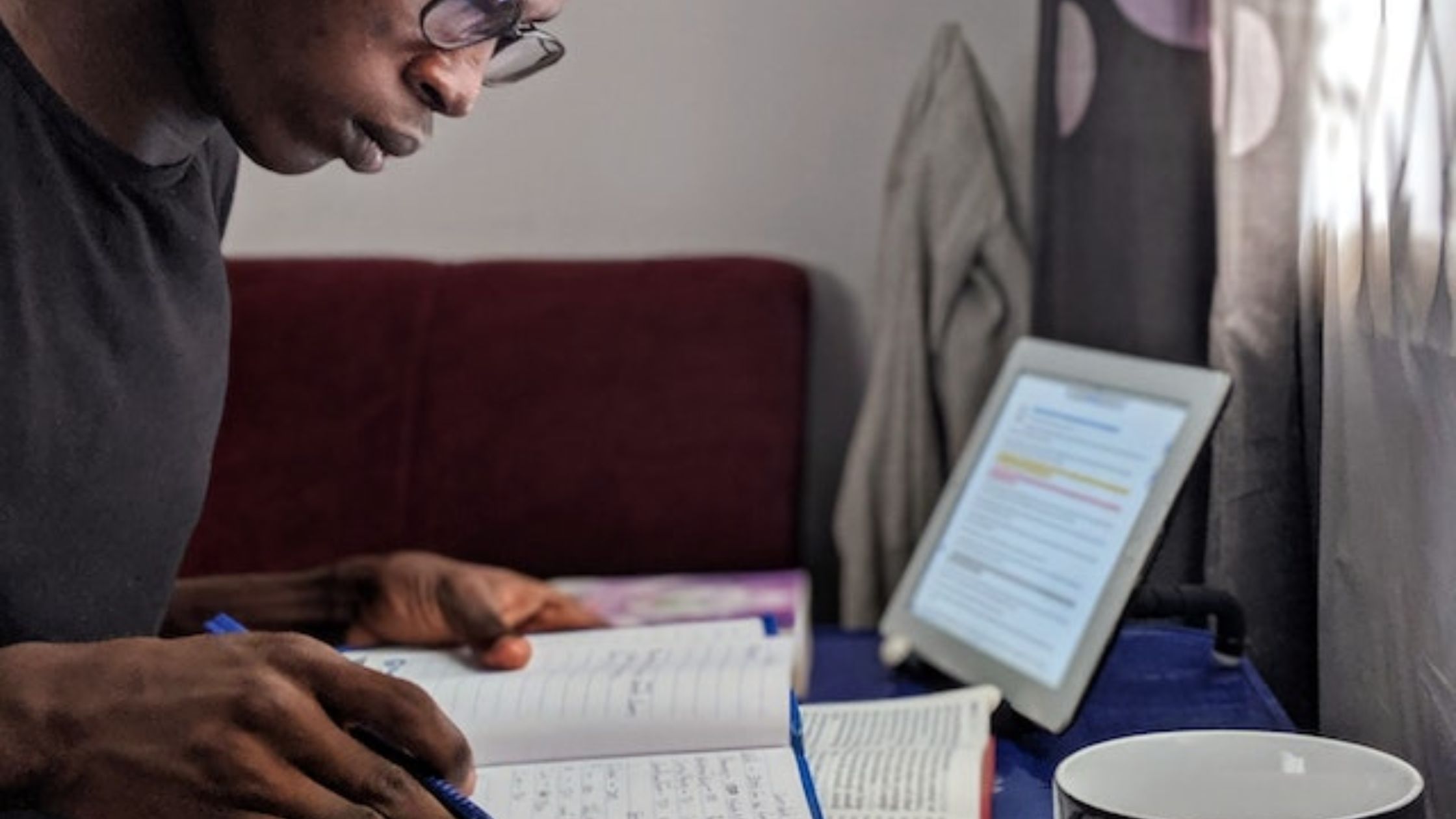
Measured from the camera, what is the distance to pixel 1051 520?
1.36 meters

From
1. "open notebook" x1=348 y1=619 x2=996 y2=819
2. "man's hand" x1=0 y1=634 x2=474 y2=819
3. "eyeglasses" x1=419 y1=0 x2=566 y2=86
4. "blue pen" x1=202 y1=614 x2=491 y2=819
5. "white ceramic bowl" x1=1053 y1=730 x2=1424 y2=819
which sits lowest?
"open notebook" x1=348 y1=619 x2=996 y2=819

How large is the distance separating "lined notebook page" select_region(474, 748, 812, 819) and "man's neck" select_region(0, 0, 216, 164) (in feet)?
1.33

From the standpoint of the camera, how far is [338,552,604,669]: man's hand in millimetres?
1277

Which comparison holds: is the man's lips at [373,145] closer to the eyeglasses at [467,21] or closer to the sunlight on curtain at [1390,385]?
the eyeglasses at [467,21]

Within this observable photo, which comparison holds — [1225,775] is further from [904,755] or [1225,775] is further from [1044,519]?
[1044,519]

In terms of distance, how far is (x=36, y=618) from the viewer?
1.08m

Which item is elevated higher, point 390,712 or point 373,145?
point 373,145

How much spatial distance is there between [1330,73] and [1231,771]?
0.53 m

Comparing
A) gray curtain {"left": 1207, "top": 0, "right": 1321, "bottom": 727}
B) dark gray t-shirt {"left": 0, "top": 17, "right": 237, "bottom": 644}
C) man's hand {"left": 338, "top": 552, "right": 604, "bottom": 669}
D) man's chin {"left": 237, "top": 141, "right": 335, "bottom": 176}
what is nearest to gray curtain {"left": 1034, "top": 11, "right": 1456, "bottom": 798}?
gray curtain {"left": 1207, "top": 0, "right": 1321, "bottom": 727}

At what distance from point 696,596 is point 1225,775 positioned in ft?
3.48

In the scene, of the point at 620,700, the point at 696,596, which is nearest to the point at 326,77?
the point at 620,700

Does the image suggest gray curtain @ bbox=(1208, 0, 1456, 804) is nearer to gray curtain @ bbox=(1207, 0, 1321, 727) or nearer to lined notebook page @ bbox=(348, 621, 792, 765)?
gray curtain @ bbox=(1207, 0, 1321, 727)

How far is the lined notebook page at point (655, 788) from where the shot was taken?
3.12ft

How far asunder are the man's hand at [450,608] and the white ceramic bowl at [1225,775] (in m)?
0.47
